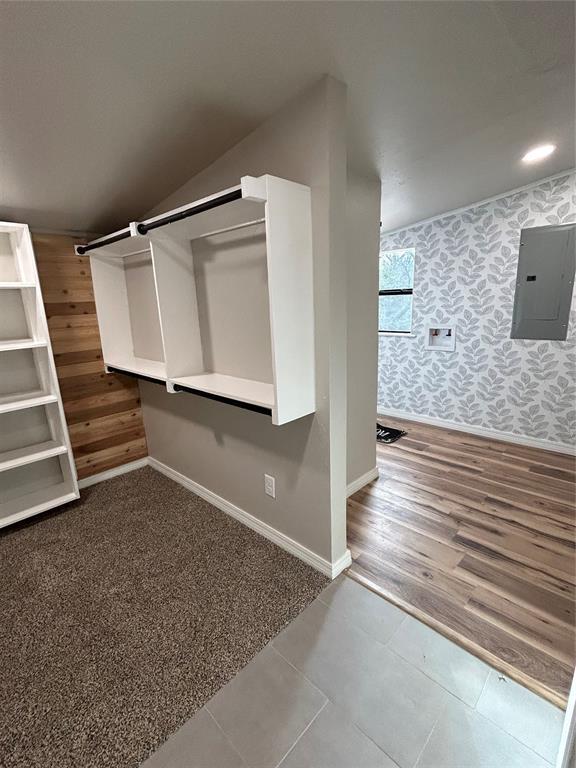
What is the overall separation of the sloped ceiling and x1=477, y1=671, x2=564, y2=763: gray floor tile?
2.37 metres

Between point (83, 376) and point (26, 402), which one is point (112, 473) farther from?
point (26, 402)

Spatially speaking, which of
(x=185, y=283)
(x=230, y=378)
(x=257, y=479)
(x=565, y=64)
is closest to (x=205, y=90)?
(x=185, y=283)

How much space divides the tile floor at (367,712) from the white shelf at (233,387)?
1047 millimetres

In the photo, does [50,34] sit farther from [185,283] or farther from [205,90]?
→ [185,283]

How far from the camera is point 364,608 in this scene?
1641 mm

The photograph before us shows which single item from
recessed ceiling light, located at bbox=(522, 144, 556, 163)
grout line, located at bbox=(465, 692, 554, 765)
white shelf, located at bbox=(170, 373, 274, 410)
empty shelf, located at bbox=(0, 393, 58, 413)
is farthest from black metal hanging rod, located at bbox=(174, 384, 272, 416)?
recessed ceiling light, located at bbox=(522, 144, 556, 163)

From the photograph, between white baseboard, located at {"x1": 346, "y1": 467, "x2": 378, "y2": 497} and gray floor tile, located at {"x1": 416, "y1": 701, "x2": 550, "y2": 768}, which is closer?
gray floor tile, located at {"x1": 416, "y1": 701, "x2": 550, "y2": 768}

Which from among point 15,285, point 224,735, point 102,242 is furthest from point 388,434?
point 15,285

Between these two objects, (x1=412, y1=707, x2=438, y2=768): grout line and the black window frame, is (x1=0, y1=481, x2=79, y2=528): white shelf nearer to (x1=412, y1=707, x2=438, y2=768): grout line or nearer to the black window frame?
(x1=412, y1=707, x2=438, y2=768): grout line

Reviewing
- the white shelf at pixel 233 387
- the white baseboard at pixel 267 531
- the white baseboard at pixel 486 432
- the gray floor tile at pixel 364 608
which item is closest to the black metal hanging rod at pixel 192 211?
the white shelf at pixel 233 387

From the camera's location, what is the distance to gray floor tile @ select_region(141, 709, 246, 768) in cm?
110

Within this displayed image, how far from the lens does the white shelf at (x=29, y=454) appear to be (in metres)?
2.22

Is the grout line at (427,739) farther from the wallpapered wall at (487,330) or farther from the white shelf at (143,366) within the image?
the wallpapered wall at (487,330)

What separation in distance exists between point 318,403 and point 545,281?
2.63 meters
